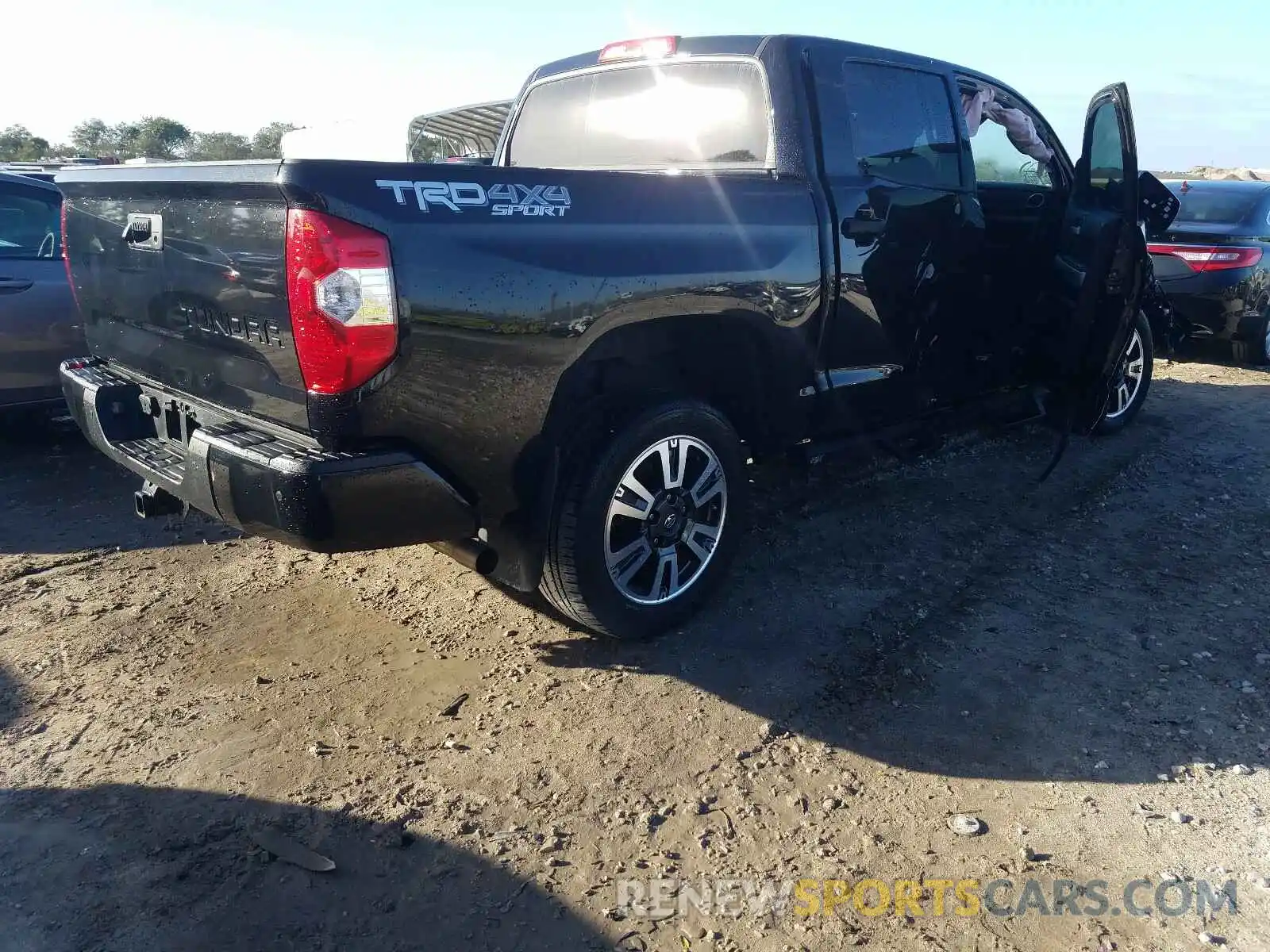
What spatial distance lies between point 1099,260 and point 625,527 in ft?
9.37

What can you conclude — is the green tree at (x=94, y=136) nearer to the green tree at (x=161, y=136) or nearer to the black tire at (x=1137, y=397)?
the green tree at (x=161, y=136)

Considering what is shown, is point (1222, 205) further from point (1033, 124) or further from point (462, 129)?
point (462, 129)

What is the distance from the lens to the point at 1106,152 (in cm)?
489

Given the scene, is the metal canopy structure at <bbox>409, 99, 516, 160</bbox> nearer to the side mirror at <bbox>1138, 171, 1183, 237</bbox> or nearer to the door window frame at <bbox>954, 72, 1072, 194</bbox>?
the door window frame at <bbox>954, 72, 1072, 194</bbox>

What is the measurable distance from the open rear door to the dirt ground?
77 centimetres

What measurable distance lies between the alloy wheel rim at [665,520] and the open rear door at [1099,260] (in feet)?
7.75

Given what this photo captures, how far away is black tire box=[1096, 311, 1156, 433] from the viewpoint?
6074 millimetres

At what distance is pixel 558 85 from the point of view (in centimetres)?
454

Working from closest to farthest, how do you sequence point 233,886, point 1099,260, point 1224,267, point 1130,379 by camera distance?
point 233,886, point 1099,260, point 1130,379, point 1224,267

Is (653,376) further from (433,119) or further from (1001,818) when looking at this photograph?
(433,119)

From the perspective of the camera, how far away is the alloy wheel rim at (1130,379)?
6.07 metres

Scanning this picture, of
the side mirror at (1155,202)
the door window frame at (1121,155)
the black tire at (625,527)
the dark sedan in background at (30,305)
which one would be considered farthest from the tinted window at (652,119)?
the dark sedan in background at (30,305)

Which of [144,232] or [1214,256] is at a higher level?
[144,232]

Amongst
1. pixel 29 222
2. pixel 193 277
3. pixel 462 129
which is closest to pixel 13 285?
pixel 29 222
